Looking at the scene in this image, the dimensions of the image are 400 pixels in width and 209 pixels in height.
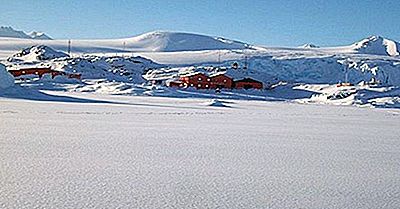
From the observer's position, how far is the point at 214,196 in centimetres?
322

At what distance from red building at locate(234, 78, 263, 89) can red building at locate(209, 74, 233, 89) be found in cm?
68

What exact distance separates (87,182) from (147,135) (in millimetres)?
3068

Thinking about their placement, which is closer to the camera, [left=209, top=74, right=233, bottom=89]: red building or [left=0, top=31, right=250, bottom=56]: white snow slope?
[left=209, top=74, right=233, bottom=89]: red building

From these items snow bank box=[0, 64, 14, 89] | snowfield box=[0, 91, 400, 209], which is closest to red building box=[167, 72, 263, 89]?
snow bank box=[0, 64, 14, 89]

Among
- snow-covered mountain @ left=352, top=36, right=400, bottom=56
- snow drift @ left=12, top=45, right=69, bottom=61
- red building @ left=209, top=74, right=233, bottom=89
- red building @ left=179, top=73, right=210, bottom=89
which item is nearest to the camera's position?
red building @ left=209, top=74, right=233, bottom=89

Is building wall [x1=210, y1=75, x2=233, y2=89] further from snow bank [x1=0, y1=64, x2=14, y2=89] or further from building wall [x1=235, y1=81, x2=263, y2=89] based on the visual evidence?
snow bank [x1=0, y1=64, x2=14, y2=89]

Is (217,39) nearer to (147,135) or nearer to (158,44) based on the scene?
(158,44)

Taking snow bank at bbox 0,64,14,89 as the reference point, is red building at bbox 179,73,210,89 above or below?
below

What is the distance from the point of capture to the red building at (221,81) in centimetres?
4503

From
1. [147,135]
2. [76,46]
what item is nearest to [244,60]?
[76,46]

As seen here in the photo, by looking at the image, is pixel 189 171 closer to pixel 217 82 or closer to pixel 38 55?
pixel 217 82

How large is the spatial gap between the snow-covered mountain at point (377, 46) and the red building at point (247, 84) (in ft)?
320

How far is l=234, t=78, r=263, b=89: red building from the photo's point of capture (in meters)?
45.9

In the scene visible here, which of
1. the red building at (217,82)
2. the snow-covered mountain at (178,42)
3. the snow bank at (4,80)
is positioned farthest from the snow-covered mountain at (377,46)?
the snow bank at (4,80)
